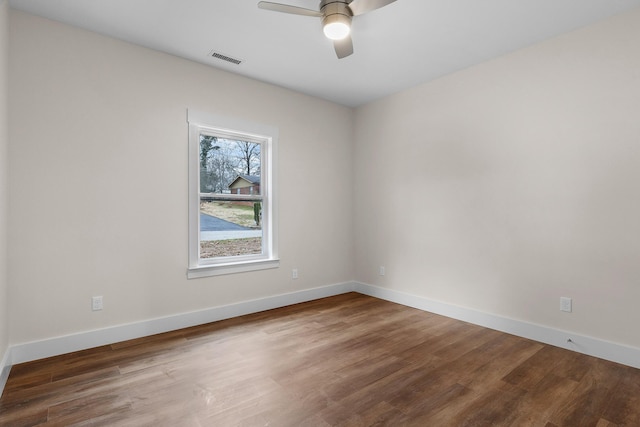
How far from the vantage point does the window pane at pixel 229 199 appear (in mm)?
3590

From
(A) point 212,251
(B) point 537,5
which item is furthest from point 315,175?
(B) point 537,5

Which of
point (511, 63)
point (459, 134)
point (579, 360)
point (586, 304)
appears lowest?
point (579, 360)

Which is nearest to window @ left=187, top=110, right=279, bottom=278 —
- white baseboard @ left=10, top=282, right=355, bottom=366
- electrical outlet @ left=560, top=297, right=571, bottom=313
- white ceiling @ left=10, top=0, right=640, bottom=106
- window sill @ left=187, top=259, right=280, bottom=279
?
window sill @ left=187, top=259, right=280, bottom=279

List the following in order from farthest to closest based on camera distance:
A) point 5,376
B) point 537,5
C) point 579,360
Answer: point 579,360 < point 537,5 < point 5,376

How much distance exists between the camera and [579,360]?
259 cm

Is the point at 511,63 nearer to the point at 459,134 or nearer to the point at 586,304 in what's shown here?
the point at 459,134

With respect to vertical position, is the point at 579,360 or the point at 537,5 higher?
the point at 537,5

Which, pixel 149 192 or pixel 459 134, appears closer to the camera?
pixel 149 192

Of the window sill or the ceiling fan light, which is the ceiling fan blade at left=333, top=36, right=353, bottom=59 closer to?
the ceiling fan light

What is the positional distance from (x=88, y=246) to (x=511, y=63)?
4242 millimetres

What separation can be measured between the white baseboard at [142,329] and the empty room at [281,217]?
0.02m

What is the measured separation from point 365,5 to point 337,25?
22 centimetres

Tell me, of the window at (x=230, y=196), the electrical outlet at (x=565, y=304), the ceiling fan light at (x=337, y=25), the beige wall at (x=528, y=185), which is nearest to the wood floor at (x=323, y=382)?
the electrical outlet at (x=565, y=304)

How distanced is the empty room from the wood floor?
0.7 inches
